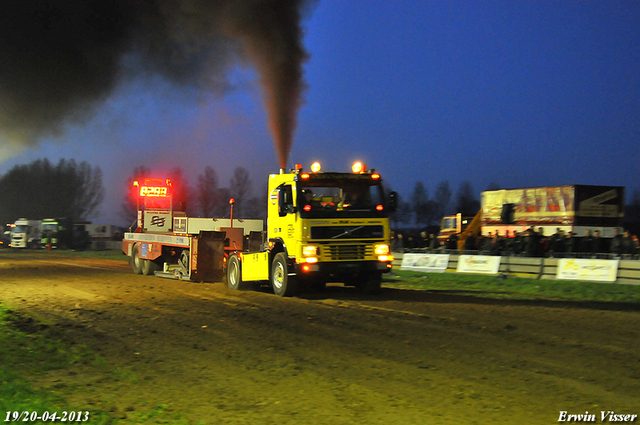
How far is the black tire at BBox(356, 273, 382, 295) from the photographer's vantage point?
1548 cm

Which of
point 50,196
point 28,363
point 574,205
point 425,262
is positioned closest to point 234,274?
point 28,363

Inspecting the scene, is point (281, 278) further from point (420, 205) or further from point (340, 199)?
point (420, 205)

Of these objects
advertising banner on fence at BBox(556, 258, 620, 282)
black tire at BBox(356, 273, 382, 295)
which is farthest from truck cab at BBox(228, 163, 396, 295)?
advertising banner on fence at BBox(556, 258, 620, 282)

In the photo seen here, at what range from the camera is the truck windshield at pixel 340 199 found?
14.0 m

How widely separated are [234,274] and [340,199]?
479 cm

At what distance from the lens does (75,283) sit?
1900 centimetres

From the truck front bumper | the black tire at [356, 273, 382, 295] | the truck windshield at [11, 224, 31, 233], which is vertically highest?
the truck windshield at [11, 224, 31, 233]

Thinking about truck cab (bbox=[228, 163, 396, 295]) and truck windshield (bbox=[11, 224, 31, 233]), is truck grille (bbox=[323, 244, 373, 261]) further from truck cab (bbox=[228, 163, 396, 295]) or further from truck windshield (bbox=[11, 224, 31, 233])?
truck windshield (bbox=[11, 224, 31, 233])

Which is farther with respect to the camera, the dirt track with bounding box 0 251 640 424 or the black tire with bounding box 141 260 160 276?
the black tire with bounding box 141 260 160 276

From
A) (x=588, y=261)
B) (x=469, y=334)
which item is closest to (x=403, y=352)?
(x=469, y=334)

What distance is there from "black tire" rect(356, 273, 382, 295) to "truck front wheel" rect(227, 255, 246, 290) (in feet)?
11.9

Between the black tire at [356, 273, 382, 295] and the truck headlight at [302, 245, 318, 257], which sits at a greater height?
the truck headlight at [302, 245, 318, 257]

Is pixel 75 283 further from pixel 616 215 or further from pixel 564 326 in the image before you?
pixel 616 215

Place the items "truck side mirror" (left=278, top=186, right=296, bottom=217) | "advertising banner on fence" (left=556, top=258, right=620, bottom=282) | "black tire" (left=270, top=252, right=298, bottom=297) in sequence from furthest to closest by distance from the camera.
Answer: "advertising banner on fence" (left=556, top=258, right=620, bottom=282), "black tire" (left=270, top=252, right=298, bottom=297), "truck side mirror" (left=278, top=186, right=296, bottom=217)
